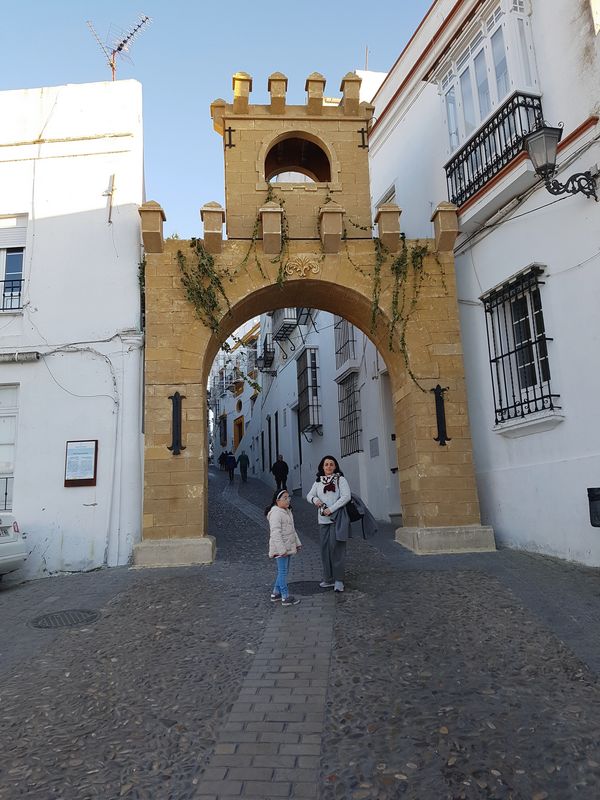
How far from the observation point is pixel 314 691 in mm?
4242

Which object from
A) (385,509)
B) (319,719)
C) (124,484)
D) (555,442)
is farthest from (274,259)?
(319,719)

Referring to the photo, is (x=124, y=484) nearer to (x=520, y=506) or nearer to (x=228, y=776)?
(x=520, y=506)

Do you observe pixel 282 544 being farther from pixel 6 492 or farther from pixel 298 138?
pixel 298 138

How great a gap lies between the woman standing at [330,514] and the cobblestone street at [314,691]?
0.25 meters

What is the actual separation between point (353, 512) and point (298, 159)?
7503 millimetres

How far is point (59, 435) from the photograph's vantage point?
923 cm

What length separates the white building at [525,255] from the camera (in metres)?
7.23

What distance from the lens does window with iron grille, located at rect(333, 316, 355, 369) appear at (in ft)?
48.9

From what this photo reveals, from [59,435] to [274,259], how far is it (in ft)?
13.9

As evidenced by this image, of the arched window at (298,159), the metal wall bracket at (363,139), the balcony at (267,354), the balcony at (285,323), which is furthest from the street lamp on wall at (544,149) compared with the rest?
the balcony at (267,354)

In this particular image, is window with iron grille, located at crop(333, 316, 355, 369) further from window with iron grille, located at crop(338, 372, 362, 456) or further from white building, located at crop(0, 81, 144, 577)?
white building, located at crop(0, 81, 144, 577)

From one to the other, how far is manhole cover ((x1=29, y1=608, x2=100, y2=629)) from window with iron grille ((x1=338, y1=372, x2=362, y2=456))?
867cm

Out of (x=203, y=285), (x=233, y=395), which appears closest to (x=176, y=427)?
(x=203, y=285)

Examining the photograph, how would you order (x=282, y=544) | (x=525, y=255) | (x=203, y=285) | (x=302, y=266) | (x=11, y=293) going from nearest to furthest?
(x=282, y=544), (x=525, y=255), (x=203, y=285), (x=302, y=266), (x=11, y=293)
